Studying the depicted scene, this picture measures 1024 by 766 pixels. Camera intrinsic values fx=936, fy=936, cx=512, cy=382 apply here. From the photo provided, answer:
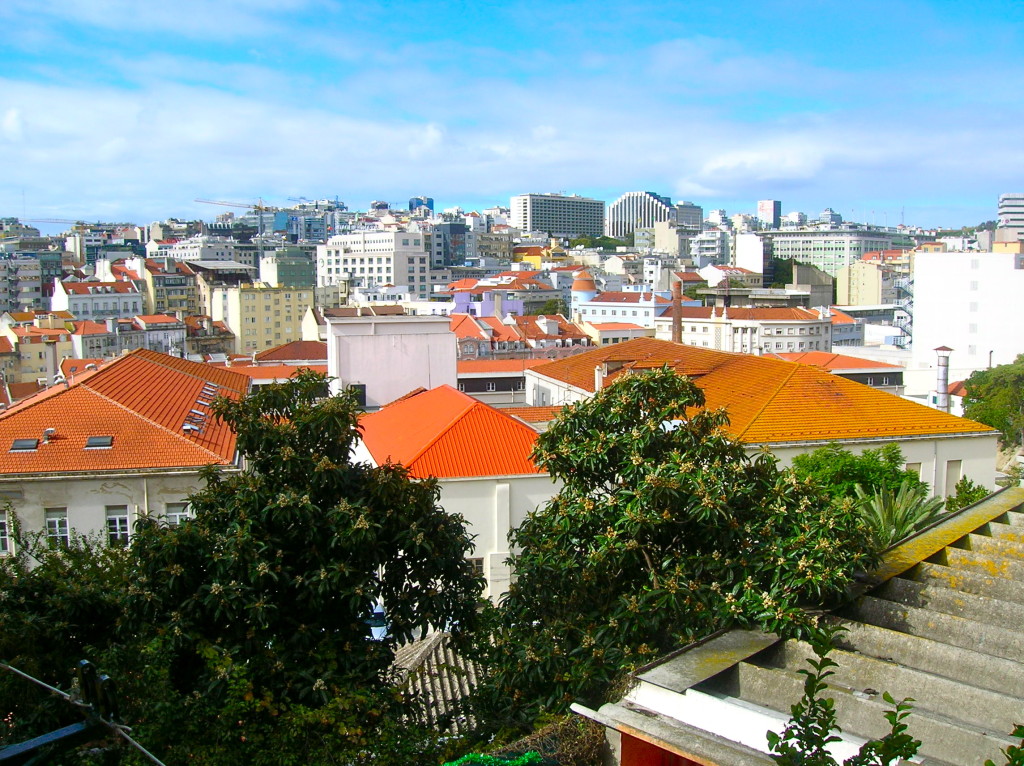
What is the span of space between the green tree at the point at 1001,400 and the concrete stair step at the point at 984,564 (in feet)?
129

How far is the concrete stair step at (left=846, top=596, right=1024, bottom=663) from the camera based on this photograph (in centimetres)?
851

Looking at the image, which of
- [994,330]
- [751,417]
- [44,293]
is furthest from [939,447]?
[44,293]

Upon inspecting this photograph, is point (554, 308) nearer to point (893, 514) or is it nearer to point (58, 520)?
point (58, 520)

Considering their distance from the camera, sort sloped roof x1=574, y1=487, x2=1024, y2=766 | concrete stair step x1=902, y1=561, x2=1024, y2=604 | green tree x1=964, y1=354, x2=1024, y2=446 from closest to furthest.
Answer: sloped roof x1=574, y1=487, x2=1024, y2=766 < concrete stair step x1=902, y1=561, x2=1024, y2=604 < green tree x1=964, y1=354, x2=1024, y2=446

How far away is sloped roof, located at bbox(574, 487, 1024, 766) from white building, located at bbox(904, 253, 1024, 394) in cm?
5909

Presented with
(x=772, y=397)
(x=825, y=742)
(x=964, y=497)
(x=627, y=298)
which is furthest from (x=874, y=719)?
(x=627, y=298)

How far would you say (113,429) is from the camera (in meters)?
22.2

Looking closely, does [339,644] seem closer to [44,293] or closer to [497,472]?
[497,472]

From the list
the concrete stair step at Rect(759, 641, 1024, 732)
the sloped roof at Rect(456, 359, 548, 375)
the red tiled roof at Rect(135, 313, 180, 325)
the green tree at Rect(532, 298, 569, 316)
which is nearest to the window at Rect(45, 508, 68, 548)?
the concrete stair step at Rect(759, 641, 1024, 732)

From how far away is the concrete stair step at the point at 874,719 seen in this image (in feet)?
21.8

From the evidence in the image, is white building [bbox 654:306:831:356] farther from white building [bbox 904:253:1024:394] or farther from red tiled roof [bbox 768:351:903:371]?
red tiled roof [bbox 768:351:903:371]

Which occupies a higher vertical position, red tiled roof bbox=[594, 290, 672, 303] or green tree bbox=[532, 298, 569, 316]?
red tiled roof bbox=[594, 290, 672, 303]

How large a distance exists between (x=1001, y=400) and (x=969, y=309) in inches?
897

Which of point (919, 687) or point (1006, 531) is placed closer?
point (919, 687)
